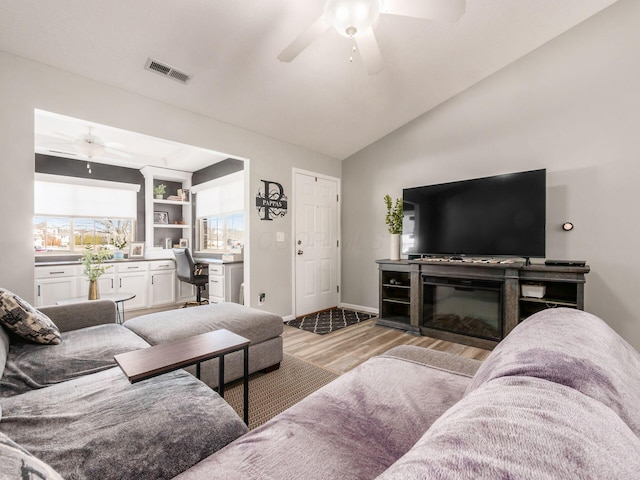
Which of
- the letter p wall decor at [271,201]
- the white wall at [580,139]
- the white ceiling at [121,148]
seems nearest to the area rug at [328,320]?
the letter p wall decor at [271,201]

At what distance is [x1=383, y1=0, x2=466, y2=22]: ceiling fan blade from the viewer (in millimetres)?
1790

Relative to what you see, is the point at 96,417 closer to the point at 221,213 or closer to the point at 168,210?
the point at 221,213

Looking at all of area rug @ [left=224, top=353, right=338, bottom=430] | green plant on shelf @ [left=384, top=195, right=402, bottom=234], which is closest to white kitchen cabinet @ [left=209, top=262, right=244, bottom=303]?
area rug @ [left=224, top=353, right=338, bottom=430]

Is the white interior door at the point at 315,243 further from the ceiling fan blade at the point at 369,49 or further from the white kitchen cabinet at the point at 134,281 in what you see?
the white kitchen cabinet at the point at 134,281

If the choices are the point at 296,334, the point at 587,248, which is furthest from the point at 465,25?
the point at 296,334

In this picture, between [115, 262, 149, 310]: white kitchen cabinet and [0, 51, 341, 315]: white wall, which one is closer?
[0, 51, 341, 315]: white wall

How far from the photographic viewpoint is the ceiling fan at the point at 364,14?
5.67 ft

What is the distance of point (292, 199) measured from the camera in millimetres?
4172

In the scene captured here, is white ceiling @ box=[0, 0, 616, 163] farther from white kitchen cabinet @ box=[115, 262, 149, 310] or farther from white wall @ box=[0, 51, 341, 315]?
white kitchen cabinet @ box=[115, 262, 149, 310]

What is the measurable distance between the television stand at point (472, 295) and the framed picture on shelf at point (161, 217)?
4361 mm

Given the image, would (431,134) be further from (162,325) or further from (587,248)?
(162,325)

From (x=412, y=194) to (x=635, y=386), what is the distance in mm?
3174

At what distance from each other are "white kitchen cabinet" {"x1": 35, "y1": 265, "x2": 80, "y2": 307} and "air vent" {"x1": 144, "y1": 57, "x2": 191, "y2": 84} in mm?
3312

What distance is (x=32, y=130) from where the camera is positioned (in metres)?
2.33
